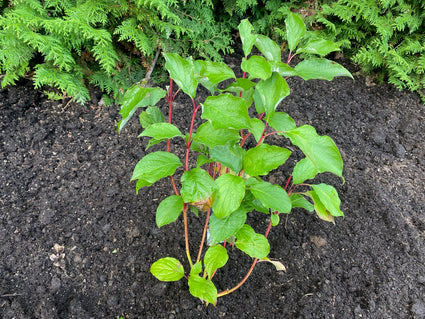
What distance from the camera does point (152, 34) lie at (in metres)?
2.56

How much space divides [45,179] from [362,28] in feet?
A: 9.55

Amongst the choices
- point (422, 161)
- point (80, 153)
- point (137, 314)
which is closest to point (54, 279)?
point (137, 314)

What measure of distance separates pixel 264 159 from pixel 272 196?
160mm

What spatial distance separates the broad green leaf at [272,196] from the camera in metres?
1.15

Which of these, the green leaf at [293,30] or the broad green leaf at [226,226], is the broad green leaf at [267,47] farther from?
the broad green leaf at [226,226]

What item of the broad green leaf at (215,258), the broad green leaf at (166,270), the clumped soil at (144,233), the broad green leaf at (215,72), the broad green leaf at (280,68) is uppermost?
the broad green leaf at (280,68)

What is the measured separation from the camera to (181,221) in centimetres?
196

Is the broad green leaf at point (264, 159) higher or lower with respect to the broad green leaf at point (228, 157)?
higher

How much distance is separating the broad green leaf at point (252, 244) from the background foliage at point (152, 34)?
1606 millimetres

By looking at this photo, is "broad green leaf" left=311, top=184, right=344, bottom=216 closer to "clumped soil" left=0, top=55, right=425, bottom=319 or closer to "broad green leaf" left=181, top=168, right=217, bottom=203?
"broad green leaf" left=181, top=168, right=217, bottom=203

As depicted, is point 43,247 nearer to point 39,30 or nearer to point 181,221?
point 181,221

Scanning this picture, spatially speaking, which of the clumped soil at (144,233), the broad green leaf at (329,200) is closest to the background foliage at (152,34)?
the clumped soil at (144,233)

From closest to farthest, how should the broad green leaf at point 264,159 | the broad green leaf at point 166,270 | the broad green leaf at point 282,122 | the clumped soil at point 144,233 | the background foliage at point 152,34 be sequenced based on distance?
the broad green leaf at point 264,159 → the broad green leaf at point 282,122 → the broad green leaf at point 166,270 → the clumped soil at point 144,233 → the background foliage at point 152,34

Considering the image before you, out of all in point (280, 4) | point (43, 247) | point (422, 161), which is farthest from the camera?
point (280, 4)
